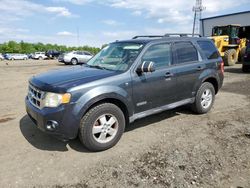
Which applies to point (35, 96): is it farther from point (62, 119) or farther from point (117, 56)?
point (117, 56)

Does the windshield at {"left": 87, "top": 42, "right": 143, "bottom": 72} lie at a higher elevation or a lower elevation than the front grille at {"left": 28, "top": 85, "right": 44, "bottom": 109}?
higher

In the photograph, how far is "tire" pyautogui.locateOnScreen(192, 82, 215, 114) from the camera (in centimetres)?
579

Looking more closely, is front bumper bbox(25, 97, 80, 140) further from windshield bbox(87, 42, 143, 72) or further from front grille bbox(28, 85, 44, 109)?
windshield bbox(87, 42, 143, 72)

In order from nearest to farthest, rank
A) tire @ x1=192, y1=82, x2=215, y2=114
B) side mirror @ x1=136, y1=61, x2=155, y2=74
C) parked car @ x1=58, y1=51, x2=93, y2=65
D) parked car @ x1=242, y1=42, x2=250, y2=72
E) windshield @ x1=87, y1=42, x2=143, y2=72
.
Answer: side mirror @ x1=136, y1=61, x2=155, y2=74 < windshield @ x1=87, y1=42, x2=143, y2=72 < tire @ x1=192, y1=82, x2=215, y2=114 < parked car @ x1=242, y1=42, x2=250, y2=72 < parked car @ x1=58, y1=51, x2=93, y2=65

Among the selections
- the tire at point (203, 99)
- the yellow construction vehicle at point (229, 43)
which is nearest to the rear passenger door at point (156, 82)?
the tire at point (203, 99)

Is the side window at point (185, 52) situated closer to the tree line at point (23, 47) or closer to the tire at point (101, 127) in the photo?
the tire at point (101, 127)

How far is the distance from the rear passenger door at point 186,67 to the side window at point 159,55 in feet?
0.72

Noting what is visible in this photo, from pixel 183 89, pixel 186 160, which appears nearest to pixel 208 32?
pixel 183 89

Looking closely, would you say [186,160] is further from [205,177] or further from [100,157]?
[100,157]

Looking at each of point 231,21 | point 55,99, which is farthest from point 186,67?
point 231,21

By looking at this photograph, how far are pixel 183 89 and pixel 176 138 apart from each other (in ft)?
3.98

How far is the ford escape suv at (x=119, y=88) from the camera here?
151 inches

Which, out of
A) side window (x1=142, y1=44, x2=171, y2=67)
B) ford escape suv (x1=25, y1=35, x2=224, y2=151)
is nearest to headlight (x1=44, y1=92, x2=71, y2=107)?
ford escape suv (x1=25, y1=35, x2=224, y2=151)

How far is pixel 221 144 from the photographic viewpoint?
172 inches
